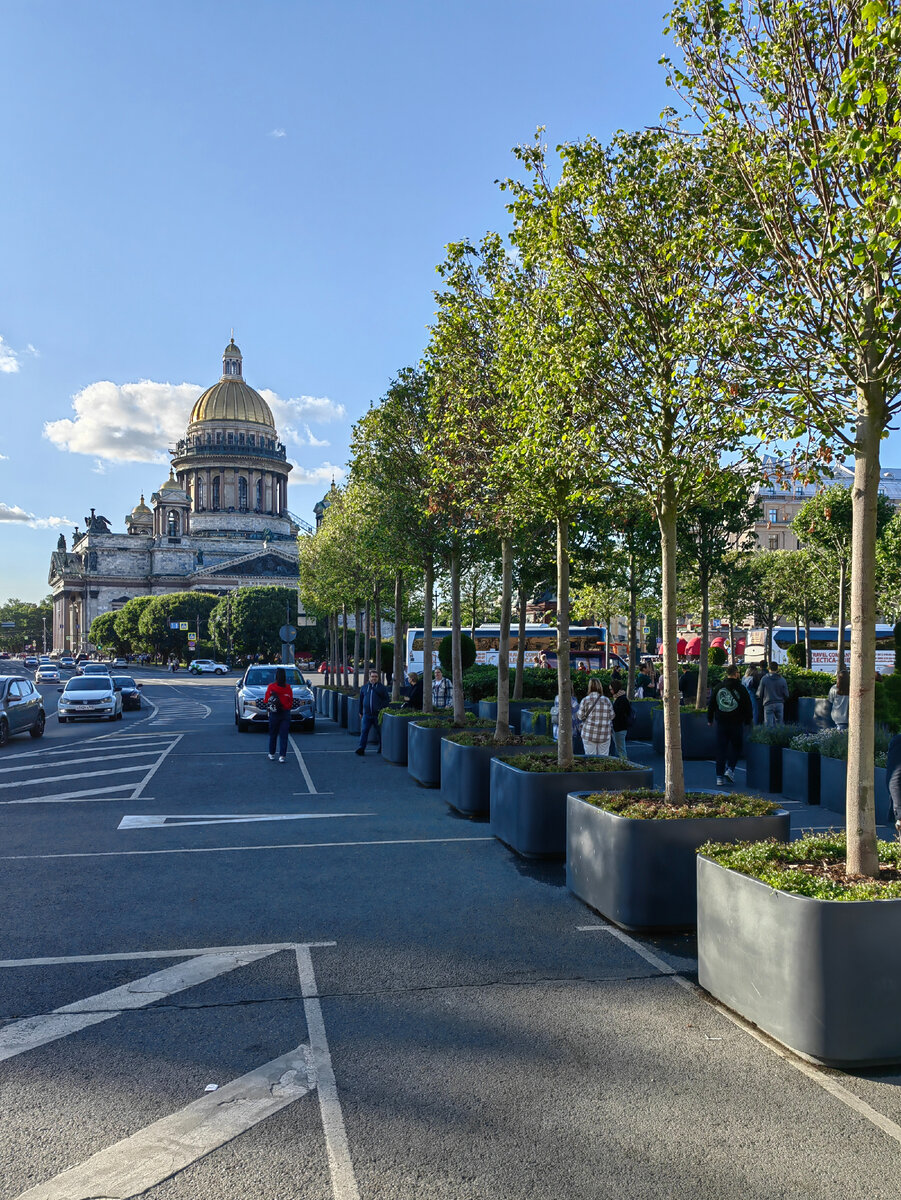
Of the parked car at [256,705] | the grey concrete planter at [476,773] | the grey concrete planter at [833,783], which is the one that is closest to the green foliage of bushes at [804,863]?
the grey concrete planter at [476,773]

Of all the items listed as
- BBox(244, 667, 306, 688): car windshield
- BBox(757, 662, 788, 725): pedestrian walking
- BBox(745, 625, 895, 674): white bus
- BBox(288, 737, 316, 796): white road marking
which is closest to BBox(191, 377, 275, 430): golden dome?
BBox(745, 625, 895, 674): white bus

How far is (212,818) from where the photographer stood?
36.8ft

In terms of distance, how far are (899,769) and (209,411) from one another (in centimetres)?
14824

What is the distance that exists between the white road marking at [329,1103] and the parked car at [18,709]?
1793 centimetres

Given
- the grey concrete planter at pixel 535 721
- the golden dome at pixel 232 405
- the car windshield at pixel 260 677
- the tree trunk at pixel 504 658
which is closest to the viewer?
the tree trunk at pixel 504 658

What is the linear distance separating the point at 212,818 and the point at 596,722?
474cm

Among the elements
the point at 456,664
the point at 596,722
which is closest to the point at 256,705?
the point at 456,664

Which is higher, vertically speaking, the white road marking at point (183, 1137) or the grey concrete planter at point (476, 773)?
the grey concrete planter at point (476, 773)

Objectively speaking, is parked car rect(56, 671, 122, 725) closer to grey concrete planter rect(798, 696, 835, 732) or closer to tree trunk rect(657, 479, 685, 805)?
grey concrete planter rect(798, 696, 835, 732)

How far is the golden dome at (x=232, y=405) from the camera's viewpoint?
14638 cm

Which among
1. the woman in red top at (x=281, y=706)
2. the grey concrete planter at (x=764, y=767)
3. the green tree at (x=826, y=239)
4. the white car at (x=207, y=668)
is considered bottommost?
the white car at (x=207, y=668)

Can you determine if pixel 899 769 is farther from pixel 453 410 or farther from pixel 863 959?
pixel 453 410

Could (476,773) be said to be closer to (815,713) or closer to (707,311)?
(707,311)

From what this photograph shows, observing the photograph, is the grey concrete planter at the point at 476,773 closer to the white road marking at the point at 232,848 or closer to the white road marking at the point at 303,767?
the white road marking at the point at 232,848
